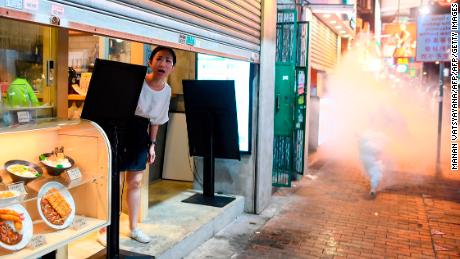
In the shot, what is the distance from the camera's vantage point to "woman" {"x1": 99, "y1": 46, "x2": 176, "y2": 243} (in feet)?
15.9

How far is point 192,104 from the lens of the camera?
6.75 metres

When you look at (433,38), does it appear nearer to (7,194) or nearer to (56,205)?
(56,205)

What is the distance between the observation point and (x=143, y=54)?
5.99 metres

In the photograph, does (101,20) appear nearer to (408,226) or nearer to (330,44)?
(408,226)

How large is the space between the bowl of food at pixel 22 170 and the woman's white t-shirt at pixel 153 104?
1.56 metres

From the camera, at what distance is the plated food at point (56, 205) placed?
3.40 meters

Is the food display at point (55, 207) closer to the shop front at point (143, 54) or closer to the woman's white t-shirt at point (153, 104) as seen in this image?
the shop front at point (143, 54)

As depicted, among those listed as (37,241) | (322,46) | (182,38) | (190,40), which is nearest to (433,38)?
(322,46)

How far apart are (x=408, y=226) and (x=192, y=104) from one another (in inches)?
149

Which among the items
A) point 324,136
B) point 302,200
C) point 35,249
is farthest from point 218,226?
point 324,136

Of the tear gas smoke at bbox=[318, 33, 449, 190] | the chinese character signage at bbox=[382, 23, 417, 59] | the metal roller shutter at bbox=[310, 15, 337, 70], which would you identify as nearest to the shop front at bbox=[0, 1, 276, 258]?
the tear gas smoke at bbox=[318, 33, 449, 190]

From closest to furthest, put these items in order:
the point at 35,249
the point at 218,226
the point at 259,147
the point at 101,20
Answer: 1. the point at 35,249
2. the point at 101,20
3. the point at 218,226
4. the point at 259,147

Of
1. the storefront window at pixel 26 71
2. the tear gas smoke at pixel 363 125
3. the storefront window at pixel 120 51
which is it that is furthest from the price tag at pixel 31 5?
the tear gas smoke at pixel 363 125

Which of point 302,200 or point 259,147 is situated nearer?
point 259,147
